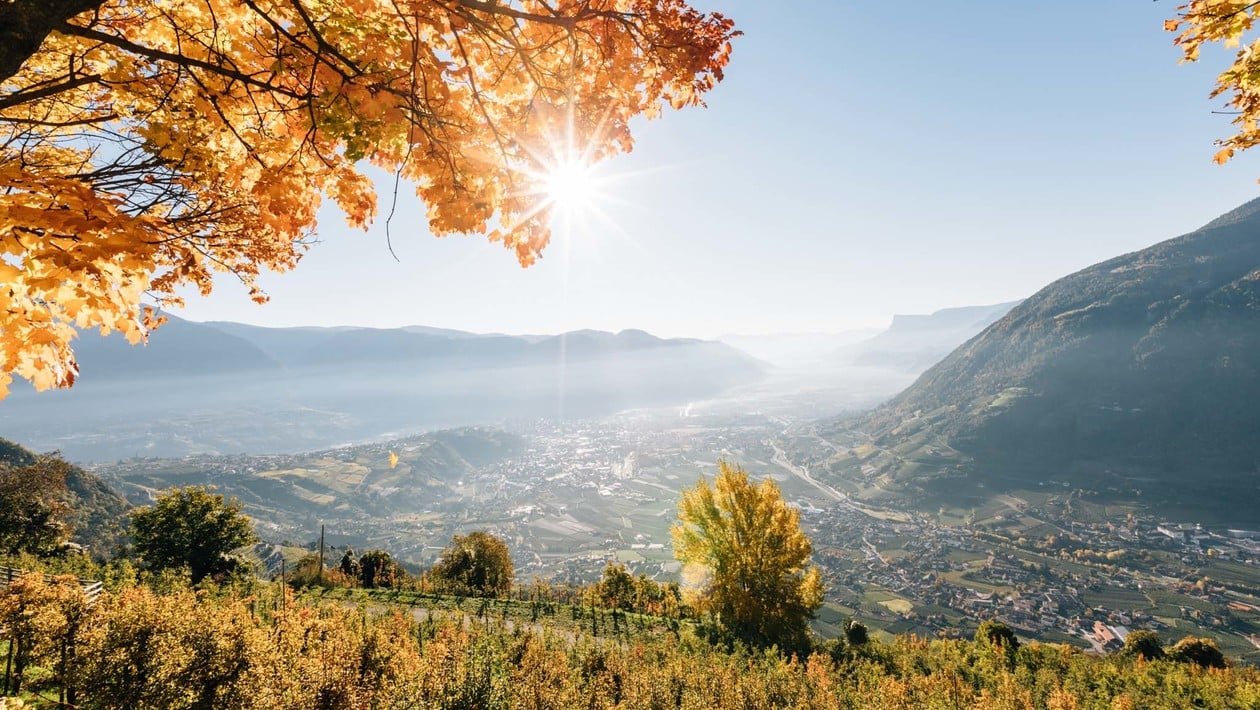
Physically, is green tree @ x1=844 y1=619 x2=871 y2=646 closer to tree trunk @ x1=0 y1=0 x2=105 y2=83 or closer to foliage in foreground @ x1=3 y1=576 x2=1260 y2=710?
foliage in foreground @ x1=3 y1=576 x2=1260 y2=710

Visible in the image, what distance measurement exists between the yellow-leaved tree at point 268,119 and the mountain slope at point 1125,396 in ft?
533

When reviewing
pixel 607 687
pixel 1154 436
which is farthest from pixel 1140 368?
pixel 607 687

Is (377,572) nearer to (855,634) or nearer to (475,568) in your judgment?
(475,568)

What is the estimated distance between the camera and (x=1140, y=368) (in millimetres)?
157875

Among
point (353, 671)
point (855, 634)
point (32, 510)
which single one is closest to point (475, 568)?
point (855, 634)

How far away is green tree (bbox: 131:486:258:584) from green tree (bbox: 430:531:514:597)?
878 centimetres

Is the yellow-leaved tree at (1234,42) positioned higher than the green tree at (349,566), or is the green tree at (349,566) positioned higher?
the yellow-leaved tree at (1234,42)

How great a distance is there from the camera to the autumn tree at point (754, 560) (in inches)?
695

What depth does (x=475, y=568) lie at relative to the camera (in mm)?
24266

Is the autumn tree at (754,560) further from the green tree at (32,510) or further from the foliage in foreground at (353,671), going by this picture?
the green tree at (32,510)

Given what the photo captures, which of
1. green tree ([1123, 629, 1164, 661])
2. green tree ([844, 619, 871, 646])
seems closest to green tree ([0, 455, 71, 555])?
green tree ([844, 619, 871, 646])

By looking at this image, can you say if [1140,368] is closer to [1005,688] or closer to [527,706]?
[1005,688]

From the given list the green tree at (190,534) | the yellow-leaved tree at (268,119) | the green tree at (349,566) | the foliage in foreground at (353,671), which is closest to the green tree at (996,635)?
the foliage in foreground at (353,671)

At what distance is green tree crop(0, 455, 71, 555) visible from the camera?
2120 cm
